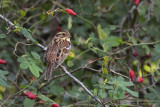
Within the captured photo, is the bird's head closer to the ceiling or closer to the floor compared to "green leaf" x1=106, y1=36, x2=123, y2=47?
closer to the ceiling

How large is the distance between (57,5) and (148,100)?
9.64ft

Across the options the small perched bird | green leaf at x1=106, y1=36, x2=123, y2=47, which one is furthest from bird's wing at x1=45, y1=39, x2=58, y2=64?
green leaf at x1=106, y1=36, x2=123, y2=47

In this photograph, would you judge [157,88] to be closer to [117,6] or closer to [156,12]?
[156,12]

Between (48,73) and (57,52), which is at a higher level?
(57,52)

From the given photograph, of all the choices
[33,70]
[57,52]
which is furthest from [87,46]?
[33,70]

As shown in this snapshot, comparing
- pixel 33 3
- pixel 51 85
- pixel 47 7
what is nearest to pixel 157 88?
pixel 51 85

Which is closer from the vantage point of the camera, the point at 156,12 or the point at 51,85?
the point at 51,85

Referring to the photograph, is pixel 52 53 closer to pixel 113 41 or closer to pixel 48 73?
pixel 48 73

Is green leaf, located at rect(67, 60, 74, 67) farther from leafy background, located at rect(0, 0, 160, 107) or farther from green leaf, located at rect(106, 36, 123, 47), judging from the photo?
green leaf, located at rect(106, 36, 123, 47)

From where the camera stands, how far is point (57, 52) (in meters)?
5.85

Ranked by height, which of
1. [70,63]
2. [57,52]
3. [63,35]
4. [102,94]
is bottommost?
[102,94]

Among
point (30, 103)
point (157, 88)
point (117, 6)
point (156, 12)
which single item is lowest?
point (30, 103)

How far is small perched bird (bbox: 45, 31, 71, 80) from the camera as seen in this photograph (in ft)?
17.2

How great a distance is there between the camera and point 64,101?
6.18 metres
